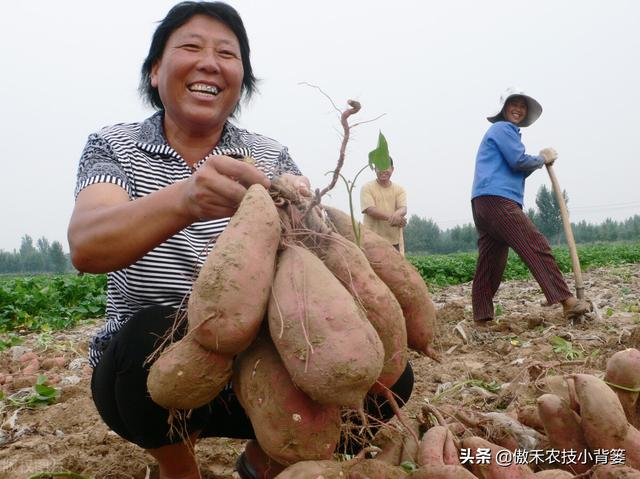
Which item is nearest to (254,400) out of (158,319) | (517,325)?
(158,319)

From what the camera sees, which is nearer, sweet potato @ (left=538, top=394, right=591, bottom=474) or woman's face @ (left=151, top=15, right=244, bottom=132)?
sweet potato @ (left=538, top=394, right=591, bottom=474)

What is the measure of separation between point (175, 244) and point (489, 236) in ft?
13.9

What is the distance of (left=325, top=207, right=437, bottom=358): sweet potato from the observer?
1.55 metres

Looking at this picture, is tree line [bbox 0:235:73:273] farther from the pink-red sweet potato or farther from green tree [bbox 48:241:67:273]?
the pink-red sweet potato

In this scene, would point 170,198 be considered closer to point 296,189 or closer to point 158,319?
point 296,189

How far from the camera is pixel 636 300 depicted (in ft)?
23.5

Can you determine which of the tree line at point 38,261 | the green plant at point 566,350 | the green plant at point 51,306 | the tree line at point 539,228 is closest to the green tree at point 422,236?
the tree line at point 539,228

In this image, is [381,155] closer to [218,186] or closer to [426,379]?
[218,186]

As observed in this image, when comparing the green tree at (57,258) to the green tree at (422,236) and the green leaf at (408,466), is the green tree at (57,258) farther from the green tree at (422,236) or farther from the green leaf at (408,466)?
the green leaf at (408,466)

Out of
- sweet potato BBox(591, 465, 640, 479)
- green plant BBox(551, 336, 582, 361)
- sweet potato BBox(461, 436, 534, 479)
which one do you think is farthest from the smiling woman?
green plant BBox(551, 336, 582, 361)

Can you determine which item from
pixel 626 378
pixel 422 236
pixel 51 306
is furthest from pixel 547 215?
pixel 626 378

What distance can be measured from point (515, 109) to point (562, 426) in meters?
4.57

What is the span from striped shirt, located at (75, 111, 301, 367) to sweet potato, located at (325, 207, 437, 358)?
0.54 metres

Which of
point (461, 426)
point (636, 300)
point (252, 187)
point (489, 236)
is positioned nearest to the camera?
point (252, 187)
